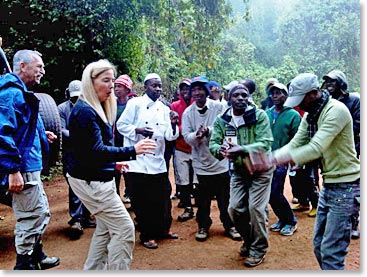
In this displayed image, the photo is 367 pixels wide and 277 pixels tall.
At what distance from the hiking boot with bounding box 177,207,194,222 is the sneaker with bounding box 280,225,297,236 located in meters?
0.99

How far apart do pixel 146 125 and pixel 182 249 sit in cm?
112

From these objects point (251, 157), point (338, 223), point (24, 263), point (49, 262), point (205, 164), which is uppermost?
point (251, 157)

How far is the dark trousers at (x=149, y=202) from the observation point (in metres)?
3.49

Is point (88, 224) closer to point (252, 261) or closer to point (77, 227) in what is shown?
point (77, 227)

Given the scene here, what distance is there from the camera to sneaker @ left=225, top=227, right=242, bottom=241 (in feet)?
11.8

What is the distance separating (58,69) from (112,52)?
0.56 m

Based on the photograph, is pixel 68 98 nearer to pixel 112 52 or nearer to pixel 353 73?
pixel 112 52

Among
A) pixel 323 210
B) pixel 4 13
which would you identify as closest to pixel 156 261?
pixel 323 210

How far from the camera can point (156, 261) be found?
321cm

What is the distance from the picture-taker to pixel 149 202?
3.54 meters

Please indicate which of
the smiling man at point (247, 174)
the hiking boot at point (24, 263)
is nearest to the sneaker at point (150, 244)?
the smiling man at point (247, 174)

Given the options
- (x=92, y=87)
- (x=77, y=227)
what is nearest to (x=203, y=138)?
(x=77, y=227)

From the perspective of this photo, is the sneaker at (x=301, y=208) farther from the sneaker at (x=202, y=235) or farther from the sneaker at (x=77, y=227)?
the sneaker at (x=77, y=227)

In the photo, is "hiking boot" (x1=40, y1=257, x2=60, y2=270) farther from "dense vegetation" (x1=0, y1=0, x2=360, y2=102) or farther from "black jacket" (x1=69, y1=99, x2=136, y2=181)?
"dense vegetation" (x1=0, y1=0, x2=360, y2=102)
